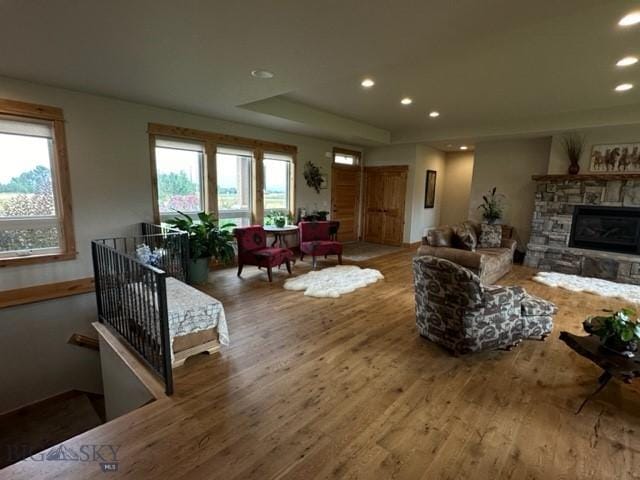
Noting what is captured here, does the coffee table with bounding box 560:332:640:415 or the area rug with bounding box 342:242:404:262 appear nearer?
the coffee table with bounding box 560:332:640:415

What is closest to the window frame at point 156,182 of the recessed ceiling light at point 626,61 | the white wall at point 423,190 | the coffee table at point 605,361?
the white wall at point 423,190

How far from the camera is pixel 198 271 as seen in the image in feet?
15.5

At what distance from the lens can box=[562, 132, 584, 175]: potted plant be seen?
5.75m

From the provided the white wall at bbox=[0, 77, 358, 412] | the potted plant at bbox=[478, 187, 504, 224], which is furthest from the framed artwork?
the white wall at bbox=[0, 77, 358, 412]

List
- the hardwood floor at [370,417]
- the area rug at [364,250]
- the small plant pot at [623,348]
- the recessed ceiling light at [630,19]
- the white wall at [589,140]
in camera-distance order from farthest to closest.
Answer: the area rug at [364,250]
the white wall at [589,140]
the recessed ceiling light at [630,19]
the small plant pot at [623,348]
the hardwood floor at [370,417]

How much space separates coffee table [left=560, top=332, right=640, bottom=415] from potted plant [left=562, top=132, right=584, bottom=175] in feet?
15.5

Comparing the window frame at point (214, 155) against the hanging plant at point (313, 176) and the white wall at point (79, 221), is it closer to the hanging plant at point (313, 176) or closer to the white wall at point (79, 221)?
the white wall at point (79, 221)

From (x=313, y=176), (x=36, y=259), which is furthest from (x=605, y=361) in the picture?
(x=313, y=176)

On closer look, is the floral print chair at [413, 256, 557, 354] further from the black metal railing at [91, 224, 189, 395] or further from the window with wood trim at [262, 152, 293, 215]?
the window with wood trim at [262, 152, 293, 215]

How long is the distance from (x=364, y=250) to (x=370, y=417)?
566 cm

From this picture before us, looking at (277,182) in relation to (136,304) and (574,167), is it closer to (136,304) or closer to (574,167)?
(136,304)

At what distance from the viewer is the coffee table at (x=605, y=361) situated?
2.01 m

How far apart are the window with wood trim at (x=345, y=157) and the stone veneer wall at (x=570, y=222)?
4196mm

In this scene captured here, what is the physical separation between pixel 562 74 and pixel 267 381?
4788mm
